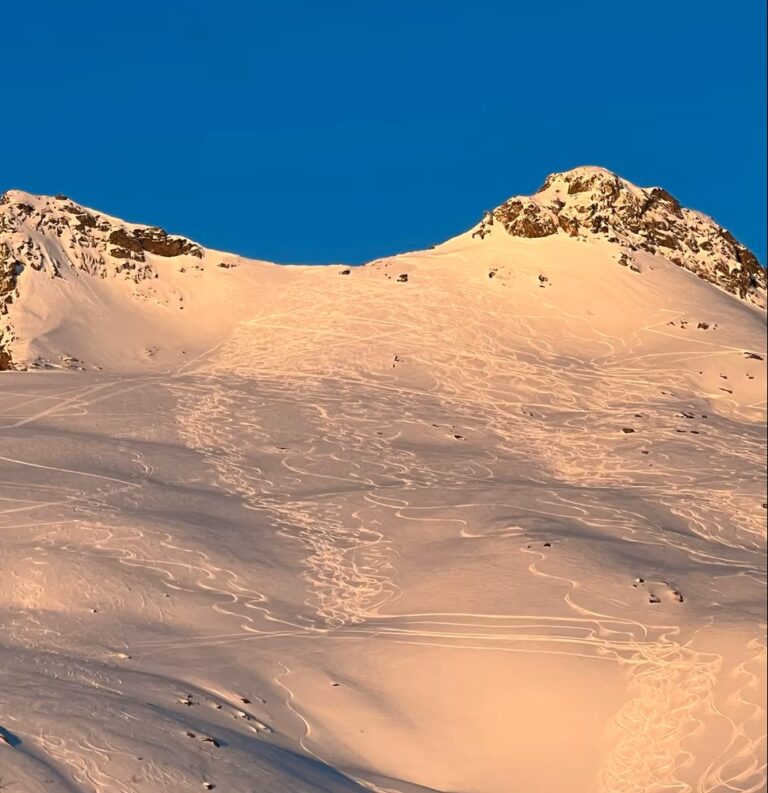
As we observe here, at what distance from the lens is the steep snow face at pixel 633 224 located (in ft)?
185

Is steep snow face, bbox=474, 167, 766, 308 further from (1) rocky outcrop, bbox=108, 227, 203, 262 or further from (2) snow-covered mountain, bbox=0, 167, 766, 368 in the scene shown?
(1) rocky outcrop, bbox=108, 227, 203, 262

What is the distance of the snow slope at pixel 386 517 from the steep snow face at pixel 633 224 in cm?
27

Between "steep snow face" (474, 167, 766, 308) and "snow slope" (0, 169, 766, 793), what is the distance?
274mm

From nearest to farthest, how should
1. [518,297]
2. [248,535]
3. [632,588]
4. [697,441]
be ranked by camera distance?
[632,588] → [248,535] → [697,441] → [518,297]

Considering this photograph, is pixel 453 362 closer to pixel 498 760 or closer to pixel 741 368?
pixel 741 368

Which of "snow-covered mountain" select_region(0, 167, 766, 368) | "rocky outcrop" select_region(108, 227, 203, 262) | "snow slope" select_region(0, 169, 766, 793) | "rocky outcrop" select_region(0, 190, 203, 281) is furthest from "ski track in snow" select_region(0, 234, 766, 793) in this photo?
"rocky outcrop" select_region(108, 227, 203, 262)

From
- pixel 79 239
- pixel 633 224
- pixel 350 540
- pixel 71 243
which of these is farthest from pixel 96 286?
pixel 350 540

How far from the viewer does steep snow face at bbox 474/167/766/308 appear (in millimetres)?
56500

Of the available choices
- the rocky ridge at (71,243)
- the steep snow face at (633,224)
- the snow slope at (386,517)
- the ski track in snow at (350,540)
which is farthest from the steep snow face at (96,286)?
the steep snow face at (633,224)

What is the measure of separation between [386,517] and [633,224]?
31.9 metres

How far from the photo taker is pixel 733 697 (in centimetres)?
1973

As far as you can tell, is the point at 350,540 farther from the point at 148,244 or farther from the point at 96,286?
the point at 148,244

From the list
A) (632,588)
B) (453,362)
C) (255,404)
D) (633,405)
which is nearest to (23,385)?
(255,404)

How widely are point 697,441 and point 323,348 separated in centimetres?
1462
